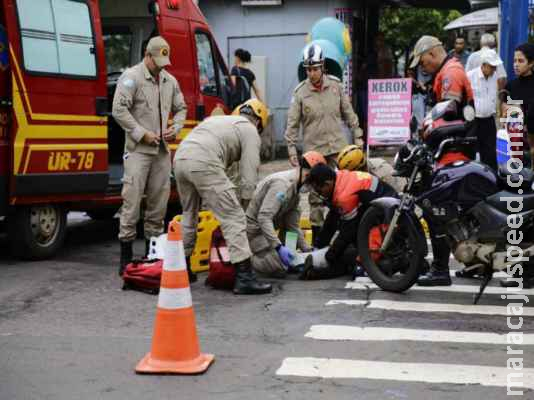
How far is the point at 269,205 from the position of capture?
743cm

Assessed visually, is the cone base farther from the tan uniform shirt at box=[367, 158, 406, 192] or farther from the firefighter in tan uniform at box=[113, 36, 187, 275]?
the tan uniform shirt at box=[367, 158, 406, 192]

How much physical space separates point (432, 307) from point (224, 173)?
6.29 ft

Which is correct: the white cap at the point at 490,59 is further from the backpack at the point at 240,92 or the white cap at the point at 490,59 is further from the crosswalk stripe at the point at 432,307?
the crosswalk stripe at the point at 432,307

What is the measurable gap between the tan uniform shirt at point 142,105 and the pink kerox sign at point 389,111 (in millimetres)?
5278

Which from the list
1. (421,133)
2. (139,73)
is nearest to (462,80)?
(421,133)

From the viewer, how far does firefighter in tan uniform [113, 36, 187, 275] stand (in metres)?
7.91

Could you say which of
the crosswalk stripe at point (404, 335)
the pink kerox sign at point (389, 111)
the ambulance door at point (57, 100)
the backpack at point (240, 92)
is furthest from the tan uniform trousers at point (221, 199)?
the pink kerox sign at point (389, 111)

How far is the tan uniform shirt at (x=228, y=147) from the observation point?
7.11m

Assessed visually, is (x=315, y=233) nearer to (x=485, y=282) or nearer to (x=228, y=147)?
(x=228, y=147)

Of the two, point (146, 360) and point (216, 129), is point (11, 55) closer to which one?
point (216, 129)

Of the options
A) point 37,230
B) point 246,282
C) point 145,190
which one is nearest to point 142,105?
point 145,190

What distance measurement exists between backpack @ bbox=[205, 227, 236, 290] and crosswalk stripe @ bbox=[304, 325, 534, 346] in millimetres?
1476

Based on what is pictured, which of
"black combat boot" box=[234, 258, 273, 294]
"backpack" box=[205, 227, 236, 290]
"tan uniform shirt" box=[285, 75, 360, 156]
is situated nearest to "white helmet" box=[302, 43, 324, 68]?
"tan uniform shirt" box=[285, 75, 360, 156]

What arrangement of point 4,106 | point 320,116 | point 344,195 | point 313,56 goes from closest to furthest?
point 344,195 < point 4,106 < point 313,56 < point 320,116
